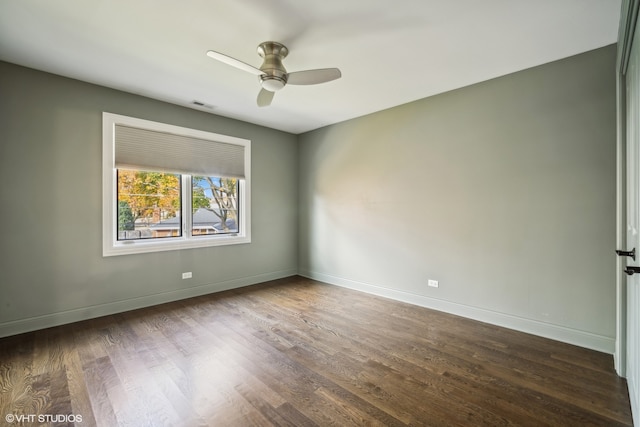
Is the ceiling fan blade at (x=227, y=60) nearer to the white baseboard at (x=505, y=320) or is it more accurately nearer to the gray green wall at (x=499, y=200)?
the gray green wall at (x=499, y=200)

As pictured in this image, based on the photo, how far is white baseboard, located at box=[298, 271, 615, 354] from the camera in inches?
101

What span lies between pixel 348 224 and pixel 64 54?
3818mm

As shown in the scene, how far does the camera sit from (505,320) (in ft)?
10.0

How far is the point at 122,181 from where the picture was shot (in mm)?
3561

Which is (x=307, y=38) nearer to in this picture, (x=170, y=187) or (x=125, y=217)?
(x=170, y=187)

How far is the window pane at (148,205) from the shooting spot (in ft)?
11.8

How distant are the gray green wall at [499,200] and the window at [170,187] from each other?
71.4 inches

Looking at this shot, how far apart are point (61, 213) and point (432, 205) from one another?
14.0 ft

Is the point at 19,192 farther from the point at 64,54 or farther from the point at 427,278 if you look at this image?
the point at 427,278

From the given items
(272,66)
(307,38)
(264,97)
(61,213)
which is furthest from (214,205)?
(307,38)

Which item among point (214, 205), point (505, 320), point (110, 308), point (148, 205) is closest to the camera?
point (505, 320)

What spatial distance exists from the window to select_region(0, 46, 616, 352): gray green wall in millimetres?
145

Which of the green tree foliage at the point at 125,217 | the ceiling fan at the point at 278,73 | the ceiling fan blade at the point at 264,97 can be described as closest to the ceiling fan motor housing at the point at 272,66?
the ceiling fan at the point at 278,73

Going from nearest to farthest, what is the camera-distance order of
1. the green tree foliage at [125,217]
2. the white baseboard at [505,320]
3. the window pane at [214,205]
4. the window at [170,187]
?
the white baseboard at [505,320] < the window at [170,187] < the green tree foliage at [125,217] < the window pane at [214,205]
